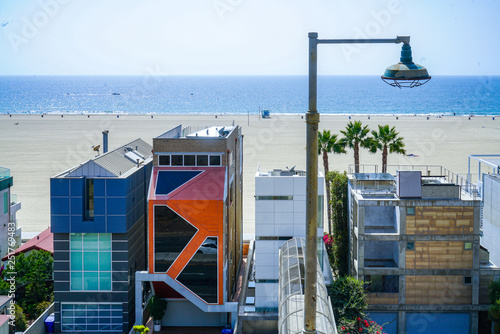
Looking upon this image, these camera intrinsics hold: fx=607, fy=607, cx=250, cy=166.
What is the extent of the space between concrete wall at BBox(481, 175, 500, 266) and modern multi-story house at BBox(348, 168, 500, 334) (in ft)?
11.9

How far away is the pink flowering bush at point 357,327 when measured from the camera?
2586 cm

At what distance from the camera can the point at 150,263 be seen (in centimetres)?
2948

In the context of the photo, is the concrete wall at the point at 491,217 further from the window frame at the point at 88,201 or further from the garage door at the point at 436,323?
the window frame at the point at 88,201

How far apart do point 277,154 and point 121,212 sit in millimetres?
49838

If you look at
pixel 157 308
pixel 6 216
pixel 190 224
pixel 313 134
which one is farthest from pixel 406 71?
pixel 6 216

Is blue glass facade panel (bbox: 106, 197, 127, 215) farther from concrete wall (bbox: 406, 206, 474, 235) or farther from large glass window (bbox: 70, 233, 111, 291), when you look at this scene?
concrete wall (bbox: 406, 206, 474, 235)

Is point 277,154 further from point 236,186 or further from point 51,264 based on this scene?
point 51,264

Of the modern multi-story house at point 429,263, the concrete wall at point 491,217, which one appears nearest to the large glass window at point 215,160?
the modern multi-story house at point 429,263

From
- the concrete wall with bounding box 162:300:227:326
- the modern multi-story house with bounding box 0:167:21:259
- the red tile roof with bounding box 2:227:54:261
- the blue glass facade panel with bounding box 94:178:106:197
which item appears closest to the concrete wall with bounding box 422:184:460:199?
the concrete wall with bounding box 162:300:227:326

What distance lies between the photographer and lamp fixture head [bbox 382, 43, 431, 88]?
958cm

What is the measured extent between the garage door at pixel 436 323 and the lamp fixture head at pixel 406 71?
21.8m

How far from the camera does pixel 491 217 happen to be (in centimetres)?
3347

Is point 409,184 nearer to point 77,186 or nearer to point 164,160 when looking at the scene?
point 164,160

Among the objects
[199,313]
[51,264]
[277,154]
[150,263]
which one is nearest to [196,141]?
[150,263]
